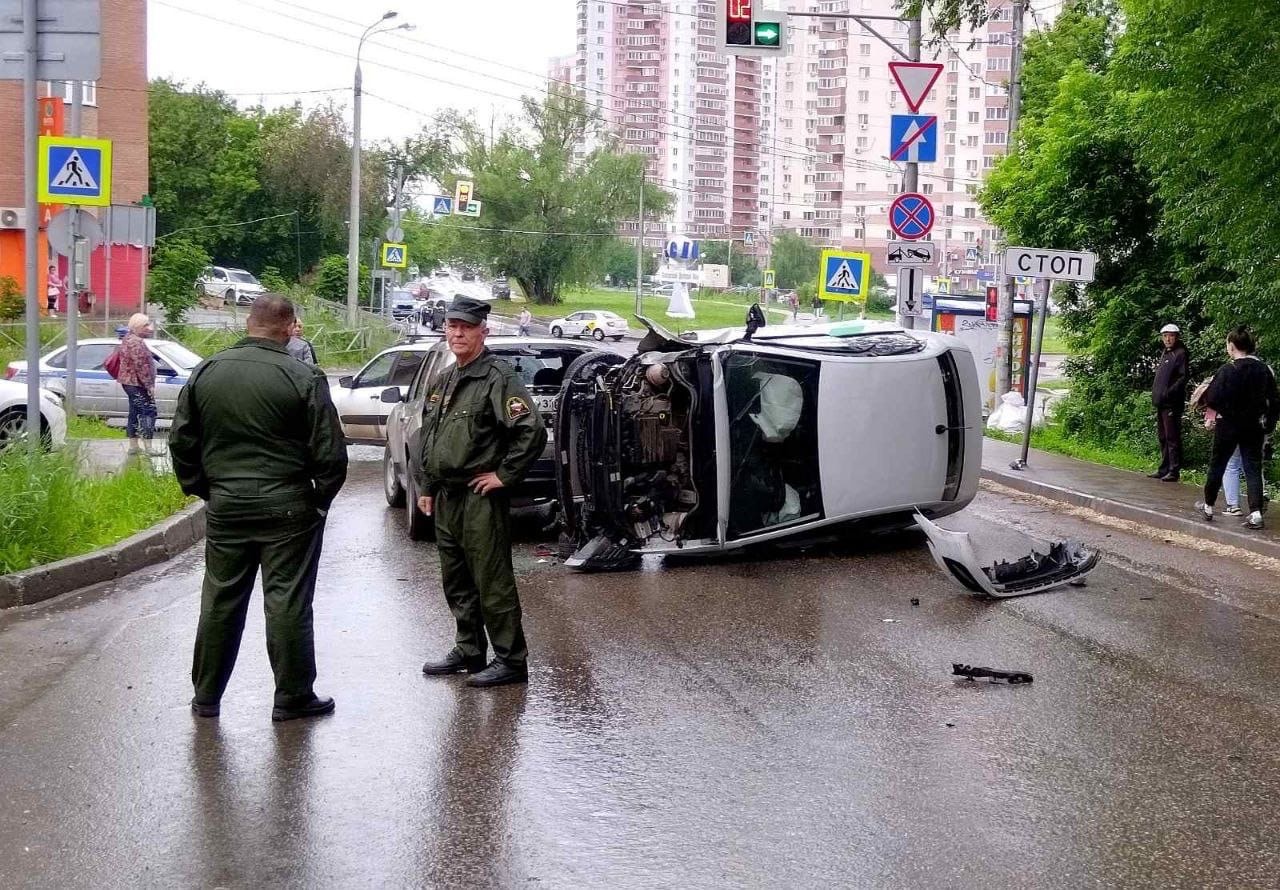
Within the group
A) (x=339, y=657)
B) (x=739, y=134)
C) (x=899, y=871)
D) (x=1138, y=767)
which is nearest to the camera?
(x=899, y=871)

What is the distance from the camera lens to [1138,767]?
6094 mm

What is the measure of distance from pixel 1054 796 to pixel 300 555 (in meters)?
3.32

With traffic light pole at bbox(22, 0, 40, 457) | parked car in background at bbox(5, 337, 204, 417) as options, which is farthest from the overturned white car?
parked car in background at bbox(5, 337, 204, 417)

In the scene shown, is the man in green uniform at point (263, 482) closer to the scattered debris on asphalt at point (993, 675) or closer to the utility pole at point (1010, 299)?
the scattered debris on asphalt at point (993, 675)

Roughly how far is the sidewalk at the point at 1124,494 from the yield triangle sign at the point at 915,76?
199 inches

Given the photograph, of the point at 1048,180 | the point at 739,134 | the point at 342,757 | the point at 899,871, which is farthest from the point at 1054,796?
the point at 739,134

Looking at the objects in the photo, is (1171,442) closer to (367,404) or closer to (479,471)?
(367,404)

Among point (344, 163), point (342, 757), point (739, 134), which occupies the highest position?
point (739, 134)

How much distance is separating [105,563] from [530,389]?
11.6 ft

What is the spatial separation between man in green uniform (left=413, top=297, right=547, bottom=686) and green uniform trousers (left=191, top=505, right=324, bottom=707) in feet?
2.49

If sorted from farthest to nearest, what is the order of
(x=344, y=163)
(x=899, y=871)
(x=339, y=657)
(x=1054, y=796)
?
1. (x=344, y=163)
2. (x=339, y=657)
3. (x=1054, y=796)
4. (x=899, y=871)

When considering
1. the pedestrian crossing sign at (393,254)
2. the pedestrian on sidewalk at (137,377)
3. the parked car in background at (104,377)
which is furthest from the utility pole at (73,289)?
the pedestrian crossing sign at (393,254)

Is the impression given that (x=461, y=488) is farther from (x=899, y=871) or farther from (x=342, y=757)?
(x=899, y=871)

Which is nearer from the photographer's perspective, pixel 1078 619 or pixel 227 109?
pixel 1078 619
